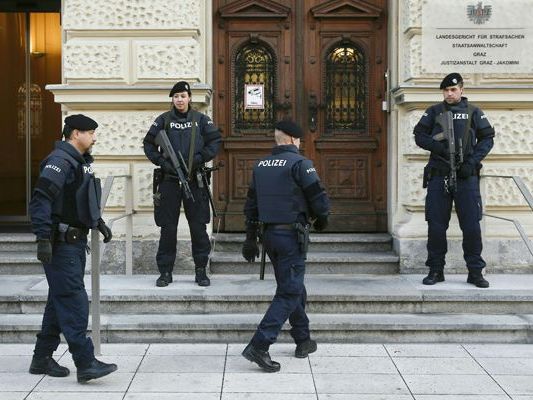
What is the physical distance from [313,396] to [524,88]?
4.53 m

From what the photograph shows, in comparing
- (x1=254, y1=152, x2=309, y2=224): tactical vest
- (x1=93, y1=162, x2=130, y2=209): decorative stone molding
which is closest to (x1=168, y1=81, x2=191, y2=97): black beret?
(x1=93, y1=162, x2=130, y2=209): decorative stone molding

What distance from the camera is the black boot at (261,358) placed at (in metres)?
6.32

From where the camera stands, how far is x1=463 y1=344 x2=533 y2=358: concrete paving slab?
6.89m

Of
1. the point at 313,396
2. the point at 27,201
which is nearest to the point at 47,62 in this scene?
the point at 27,201

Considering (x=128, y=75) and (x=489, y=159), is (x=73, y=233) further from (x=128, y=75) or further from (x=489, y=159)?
(x=489, y=159)

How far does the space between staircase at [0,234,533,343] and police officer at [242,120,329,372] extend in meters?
0.89

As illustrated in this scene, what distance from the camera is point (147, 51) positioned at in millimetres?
8750

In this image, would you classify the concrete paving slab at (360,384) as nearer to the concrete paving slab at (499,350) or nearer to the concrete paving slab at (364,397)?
the concrete paving slab at (364,397)

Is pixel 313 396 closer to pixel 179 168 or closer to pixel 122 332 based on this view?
pixel 122 332

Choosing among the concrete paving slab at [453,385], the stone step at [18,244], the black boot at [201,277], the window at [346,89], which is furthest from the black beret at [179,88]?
the concrete paving slab at [453,385]

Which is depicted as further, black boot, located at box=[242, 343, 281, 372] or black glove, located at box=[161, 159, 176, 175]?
black glove, located at box=[161, 159, 176, 175]

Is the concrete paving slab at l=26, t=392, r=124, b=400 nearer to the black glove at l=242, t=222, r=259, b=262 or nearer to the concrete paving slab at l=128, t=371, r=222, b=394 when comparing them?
the concrete paving slab at l=128, t=371, r=222, b=394

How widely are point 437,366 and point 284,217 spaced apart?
1675mm

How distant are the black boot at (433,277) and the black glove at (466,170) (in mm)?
959
